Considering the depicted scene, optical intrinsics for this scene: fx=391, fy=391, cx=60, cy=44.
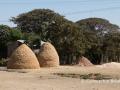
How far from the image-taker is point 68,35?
57.1 meters

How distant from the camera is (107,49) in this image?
63.4 meters

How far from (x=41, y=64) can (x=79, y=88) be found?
2336cm

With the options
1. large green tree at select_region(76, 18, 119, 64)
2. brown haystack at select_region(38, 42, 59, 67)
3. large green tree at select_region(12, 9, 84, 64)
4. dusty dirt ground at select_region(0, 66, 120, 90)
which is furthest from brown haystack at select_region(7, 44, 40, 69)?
large green tree at select_region(76, 18, 119, 64)

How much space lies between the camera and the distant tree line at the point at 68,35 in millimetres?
57250

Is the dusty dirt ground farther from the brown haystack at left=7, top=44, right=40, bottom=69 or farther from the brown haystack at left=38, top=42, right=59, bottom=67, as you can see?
the brown haystack at left=38, top=42, right=59, bottom=67

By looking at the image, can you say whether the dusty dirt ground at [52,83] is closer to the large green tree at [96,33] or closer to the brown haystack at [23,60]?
the brown haystack at [23,60]

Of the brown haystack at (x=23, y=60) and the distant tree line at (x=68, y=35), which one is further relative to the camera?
the distant tree line at (x=68, y=35)

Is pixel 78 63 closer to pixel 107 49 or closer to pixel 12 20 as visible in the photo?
pixel 107 49

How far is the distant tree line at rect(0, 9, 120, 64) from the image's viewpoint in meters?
57.2

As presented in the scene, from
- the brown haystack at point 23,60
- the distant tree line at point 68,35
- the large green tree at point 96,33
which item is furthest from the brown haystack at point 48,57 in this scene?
the large green tree at point 96,33

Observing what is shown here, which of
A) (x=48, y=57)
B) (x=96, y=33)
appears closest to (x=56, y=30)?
(x=96, y=33)

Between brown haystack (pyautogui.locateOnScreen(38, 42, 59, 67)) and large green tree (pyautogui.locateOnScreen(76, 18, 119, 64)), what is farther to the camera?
large green tree (pyautogui.locateOnScreen(76, 18, 119, 64))

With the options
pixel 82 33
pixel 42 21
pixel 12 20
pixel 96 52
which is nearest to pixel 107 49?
pixel 96 52

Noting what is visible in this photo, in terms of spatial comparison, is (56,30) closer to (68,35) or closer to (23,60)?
(68,35)
